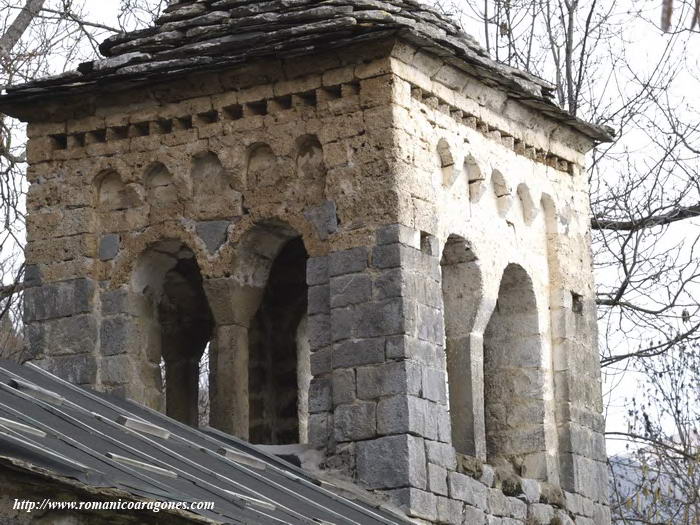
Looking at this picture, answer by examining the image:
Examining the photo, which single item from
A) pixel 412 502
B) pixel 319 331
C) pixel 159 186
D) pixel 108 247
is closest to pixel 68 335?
pixel 108 247

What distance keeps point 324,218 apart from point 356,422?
46.2 inches

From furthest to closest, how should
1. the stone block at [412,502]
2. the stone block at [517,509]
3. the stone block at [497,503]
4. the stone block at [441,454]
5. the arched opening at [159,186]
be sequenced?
the arched opening at [159,186] → the stone block at [517,509] → the stone block at [497,503] → the stone block at [441,454] → the stone block at [412,502]

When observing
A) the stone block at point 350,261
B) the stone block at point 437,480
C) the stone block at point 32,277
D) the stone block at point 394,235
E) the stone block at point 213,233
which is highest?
the stone block at point 213,233

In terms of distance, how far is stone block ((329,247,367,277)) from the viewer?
10602 mm

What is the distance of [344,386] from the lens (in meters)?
10.5

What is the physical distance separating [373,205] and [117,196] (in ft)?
5.75

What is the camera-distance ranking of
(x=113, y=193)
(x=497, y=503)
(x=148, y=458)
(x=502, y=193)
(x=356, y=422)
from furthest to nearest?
(x=502, y=193), (x=113, y=193), (x=497, y=503), (x=356, y=422), (x=148, y=458)

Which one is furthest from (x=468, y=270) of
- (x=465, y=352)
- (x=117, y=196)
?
(x=117, y=196)

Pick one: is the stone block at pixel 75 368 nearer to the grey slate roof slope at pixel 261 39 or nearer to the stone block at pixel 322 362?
the stone block at pixel 322 362

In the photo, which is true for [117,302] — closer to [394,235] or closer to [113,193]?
[113,193]

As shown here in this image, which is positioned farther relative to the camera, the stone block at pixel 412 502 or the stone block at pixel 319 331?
the stone block at pixel 319 331

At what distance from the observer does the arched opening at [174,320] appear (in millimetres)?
11453

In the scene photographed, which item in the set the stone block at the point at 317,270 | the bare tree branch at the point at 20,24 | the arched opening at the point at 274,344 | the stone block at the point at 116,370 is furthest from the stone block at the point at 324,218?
the bare tree branch at the point at 20,24

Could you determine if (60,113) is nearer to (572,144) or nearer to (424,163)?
(424,163)
